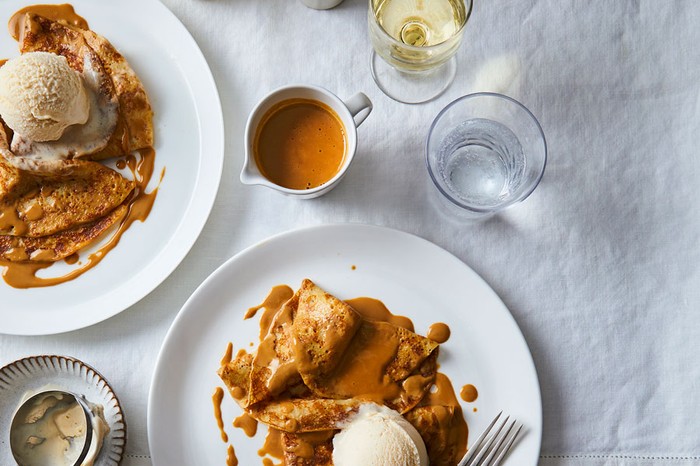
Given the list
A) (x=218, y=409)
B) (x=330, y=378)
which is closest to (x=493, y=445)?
(x=330, y=378)

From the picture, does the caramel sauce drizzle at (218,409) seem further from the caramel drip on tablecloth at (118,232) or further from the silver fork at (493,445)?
the silver fork at (493,445)

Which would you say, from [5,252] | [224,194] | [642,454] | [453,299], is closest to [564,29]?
[453,299]

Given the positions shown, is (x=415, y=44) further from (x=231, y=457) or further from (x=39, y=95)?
(x=231, y=457)

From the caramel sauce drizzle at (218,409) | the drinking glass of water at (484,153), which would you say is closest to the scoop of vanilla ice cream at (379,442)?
the caramel sauce drizzle at (218,409)

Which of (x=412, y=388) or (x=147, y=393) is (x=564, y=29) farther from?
(x=147, y=393)

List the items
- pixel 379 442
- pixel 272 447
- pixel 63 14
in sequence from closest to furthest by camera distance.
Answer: pixel 379 442
pixel 272 447
pixel 63 14

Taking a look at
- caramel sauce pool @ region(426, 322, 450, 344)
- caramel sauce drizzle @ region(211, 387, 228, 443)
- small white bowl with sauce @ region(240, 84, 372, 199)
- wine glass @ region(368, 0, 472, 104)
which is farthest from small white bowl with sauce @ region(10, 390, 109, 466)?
wine glass @ region(368, 0, 472, 104)
